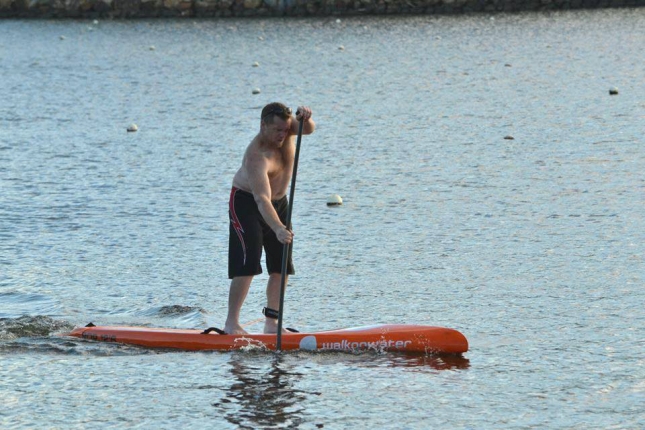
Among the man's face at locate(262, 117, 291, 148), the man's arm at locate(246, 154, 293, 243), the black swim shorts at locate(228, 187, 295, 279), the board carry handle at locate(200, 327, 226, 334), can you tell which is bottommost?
the board carry handle at locate(200, 327, 226, 334)

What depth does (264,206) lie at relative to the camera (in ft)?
25.1

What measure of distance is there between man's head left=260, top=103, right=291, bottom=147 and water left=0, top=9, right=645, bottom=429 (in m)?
1.38

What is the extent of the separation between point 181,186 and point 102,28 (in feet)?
108

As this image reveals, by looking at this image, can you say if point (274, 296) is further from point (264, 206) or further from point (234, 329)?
point (264, 206)

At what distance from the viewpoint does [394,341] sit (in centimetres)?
777

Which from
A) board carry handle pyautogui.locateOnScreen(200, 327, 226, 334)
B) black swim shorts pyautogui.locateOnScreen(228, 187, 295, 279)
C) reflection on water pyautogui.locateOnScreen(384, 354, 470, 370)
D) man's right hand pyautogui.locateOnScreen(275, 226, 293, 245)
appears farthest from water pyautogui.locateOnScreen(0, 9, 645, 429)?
man's right hand pyautogui.locateOnScreen(275, 226, 293, 245)

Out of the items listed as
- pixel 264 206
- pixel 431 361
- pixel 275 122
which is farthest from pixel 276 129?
pixel 431 361

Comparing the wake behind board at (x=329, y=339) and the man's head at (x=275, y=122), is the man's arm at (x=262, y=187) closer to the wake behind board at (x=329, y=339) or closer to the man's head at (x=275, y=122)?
the man's head at (x=275, y=122)

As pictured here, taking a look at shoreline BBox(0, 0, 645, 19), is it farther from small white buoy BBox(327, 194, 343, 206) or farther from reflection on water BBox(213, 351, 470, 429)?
reflection on water BBox(213, 351, 470, 429)

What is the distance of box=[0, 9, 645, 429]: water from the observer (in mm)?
6867

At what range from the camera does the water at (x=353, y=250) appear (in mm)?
6867

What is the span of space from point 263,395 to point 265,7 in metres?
43.1

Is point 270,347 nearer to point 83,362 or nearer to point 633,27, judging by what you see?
point 83,362

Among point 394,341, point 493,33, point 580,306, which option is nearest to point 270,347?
point 394,341
